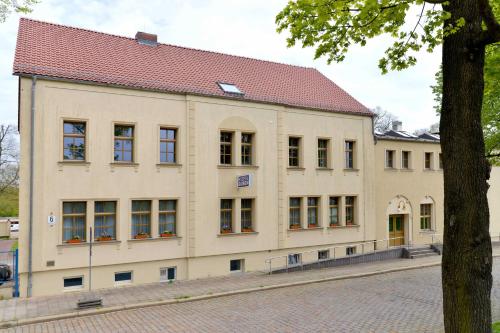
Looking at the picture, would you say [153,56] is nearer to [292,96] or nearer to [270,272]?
[292,96]

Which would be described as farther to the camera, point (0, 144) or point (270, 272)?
point (0, 144)

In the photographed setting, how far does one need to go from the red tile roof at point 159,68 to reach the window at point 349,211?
4.78 meters

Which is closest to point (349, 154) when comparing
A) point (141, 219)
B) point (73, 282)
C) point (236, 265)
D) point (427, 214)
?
point (427, 214)

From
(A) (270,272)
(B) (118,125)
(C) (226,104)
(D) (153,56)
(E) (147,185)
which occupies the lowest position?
(A) (270,272)

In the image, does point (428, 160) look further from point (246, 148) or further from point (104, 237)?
point (104, 237)

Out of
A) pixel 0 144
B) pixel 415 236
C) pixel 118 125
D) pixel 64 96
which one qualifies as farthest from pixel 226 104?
pixel 0 144

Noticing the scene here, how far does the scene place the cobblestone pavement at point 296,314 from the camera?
11.2 metres

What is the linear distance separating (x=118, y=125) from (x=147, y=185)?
2628 mm

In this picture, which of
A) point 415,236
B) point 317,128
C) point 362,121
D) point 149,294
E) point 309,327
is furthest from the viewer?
point 415,236

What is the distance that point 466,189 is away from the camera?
6.15 m

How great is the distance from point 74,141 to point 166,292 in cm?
653

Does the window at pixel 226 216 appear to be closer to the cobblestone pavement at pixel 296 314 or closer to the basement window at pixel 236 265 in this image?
the basement window at pixel 236 265

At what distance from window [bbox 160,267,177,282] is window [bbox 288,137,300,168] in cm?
758

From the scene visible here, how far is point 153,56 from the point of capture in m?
20.1
